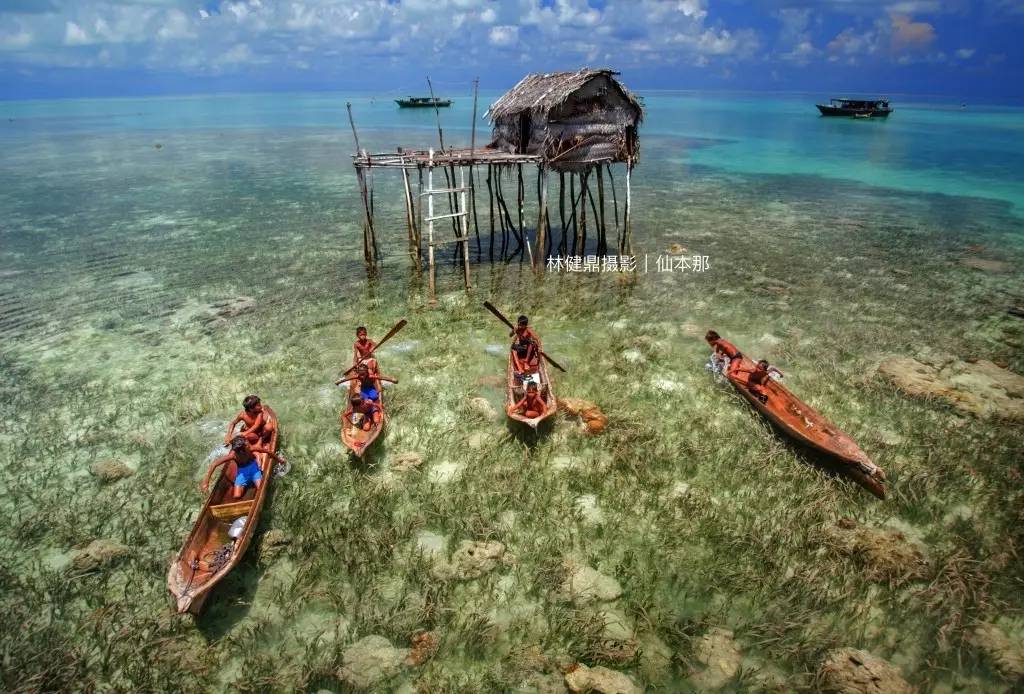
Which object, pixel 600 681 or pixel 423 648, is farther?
pixel 423 648

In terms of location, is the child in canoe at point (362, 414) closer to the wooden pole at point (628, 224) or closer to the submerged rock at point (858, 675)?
the submerged rock at point (858, 675)

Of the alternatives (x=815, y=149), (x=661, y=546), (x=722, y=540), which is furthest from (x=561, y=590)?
(x=815, y=149)

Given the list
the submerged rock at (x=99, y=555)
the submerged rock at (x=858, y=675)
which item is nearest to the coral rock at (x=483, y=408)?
the submerged rock at (x=99, y=555)

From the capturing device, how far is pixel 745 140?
61094mm

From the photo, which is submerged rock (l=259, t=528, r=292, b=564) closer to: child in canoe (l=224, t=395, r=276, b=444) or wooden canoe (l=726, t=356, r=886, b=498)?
child in canoe (l=224, t=395, r=276, b=444)

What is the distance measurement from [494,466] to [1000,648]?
6.83m

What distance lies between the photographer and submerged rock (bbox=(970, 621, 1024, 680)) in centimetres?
614

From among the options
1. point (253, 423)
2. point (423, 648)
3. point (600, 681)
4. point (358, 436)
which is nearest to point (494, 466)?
point (358, 436)

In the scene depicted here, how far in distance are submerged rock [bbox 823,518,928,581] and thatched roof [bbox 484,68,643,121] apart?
13006 millimetres

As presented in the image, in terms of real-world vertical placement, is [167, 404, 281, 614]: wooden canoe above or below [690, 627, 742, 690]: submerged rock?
above

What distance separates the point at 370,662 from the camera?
6.23 meters

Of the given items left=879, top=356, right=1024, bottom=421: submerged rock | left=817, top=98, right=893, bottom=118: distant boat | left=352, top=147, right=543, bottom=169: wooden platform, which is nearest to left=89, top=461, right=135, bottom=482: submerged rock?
left=352, top=147, right=543, bottom=169: wooden platform

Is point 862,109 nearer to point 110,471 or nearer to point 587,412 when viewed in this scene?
point 587,412

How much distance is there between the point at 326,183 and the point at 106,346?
23205 mm
